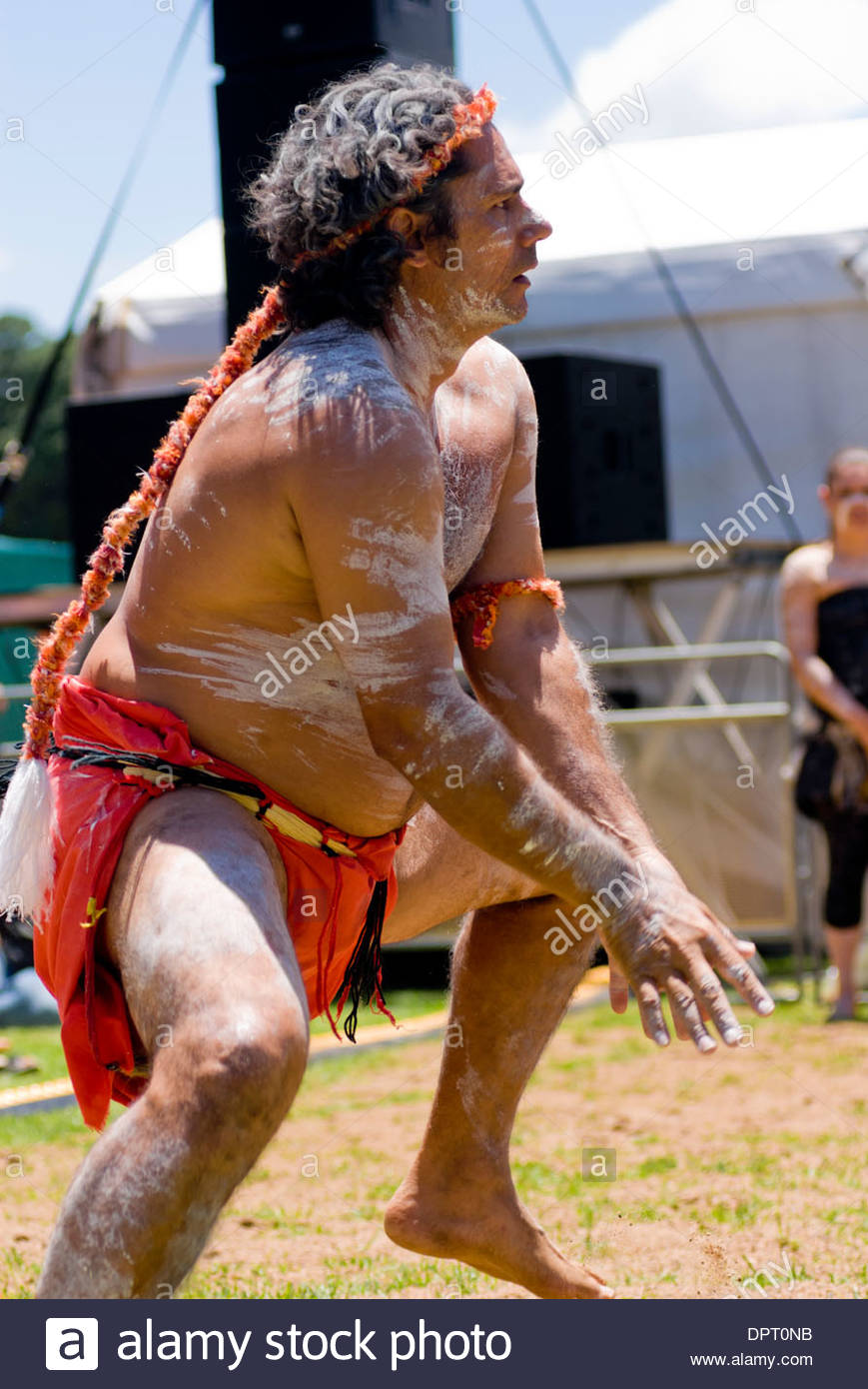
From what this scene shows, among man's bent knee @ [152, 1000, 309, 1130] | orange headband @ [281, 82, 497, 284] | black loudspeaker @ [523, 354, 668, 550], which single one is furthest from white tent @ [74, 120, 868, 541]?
man's bent knee @ [152, 1000, 309, 1130]

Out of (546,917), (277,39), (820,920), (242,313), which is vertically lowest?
(820,920)

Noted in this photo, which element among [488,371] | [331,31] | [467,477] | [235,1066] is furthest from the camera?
[331,31]

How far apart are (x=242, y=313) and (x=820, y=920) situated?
13.3 ft

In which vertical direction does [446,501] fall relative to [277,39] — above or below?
below

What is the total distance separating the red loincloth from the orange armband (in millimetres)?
350

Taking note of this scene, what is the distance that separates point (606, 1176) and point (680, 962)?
5.97 ft

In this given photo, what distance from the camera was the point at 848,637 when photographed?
6426 mm

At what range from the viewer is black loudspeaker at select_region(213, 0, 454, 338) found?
4613 millimetres

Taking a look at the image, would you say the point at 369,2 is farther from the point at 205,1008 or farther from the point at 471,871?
the point at 205,1008

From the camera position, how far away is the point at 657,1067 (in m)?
5.52

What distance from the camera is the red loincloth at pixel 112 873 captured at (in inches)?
90.2

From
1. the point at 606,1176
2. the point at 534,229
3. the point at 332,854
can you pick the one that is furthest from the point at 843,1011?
the point at 534,229

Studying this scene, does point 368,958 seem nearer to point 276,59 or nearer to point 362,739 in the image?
point 362,739
